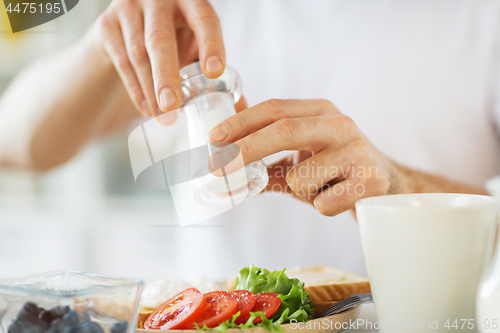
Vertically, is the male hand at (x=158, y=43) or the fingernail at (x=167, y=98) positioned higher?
the male hand at (x=158, y=43)

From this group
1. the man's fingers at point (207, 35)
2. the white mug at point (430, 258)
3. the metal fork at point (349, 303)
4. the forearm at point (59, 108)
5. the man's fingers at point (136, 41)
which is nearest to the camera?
the white mug at point (430, 258)

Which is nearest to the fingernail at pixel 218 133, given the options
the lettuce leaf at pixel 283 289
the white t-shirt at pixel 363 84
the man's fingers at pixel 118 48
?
the lettuce leaf at pixel 283 289

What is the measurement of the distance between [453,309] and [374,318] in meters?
0.16

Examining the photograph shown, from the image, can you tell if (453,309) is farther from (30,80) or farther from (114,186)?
(114,186)

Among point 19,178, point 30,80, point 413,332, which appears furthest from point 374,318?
point 19,178

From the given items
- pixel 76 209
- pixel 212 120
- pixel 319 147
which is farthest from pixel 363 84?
pixel 76 209

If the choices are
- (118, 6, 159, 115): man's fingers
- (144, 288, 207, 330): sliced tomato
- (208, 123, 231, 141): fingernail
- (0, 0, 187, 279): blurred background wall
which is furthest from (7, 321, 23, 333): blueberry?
(0, 0, 187, 279): blurred background wall

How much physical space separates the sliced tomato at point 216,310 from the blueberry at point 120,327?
0.20ft

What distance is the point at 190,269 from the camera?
1130 mm

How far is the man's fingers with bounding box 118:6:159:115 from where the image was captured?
58 centimetres

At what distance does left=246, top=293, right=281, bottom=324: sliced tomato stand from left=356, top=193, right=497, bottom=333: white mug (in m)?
0.11

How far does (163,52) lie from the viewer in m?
0.52

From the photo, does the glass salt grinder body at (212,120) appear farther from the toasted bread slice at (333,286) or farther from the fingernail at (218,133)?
the toasted bread slice at (333,286)

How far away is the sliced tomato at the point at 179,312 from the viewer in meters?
0.35
